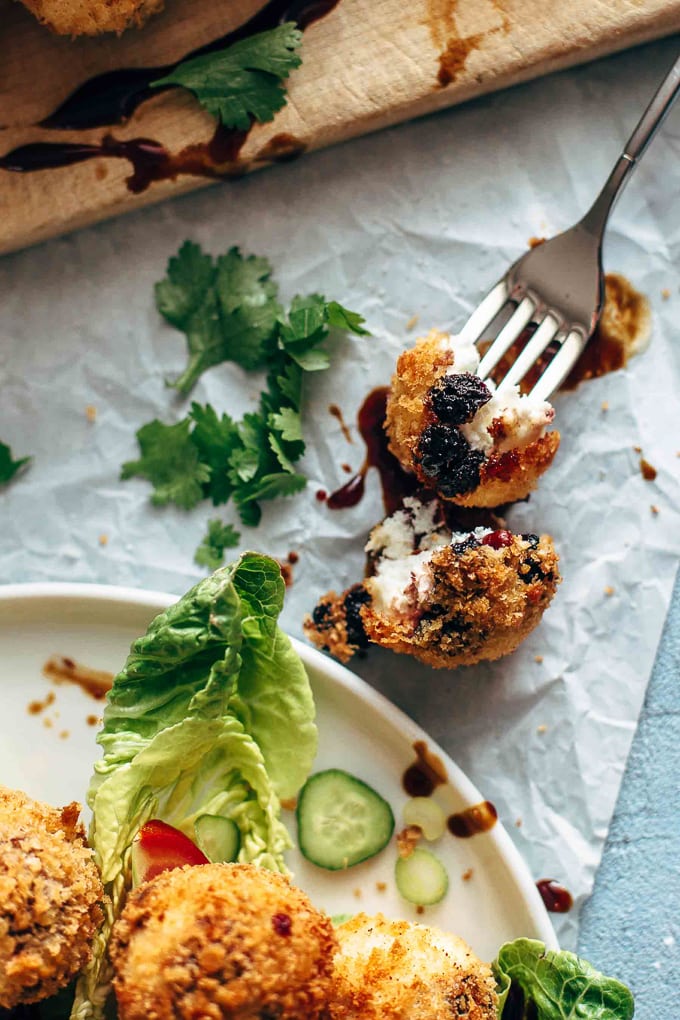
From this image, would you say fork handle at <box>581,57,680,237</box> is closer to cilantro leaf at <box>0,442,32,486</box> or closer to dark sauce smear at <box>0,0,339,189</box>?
dark sauce smear at <box>0,0,339,189</box>

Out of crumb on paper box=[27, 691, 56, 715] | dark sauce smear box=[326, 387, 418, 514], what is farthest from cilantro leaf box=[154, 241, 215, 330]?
crumb on paper box=[27, 691, 56, 715]

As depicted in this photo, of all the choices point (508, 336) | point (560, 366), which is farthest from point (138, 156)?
point (560, 366)

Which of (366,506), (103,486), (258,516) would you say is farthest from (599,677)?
(103,486)

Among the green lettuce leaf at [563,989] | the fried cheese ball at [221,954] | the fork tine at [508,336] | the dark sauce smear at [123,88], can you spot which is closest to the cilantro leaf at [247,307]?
the dark sauce smear at [123,88]

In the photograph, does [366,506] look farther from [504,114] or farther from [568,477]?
[504,114]

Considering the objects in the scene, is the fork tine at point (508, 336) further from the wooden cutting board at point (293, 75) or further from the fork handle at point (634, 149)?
the wooden cutting board at point (293, 75)
